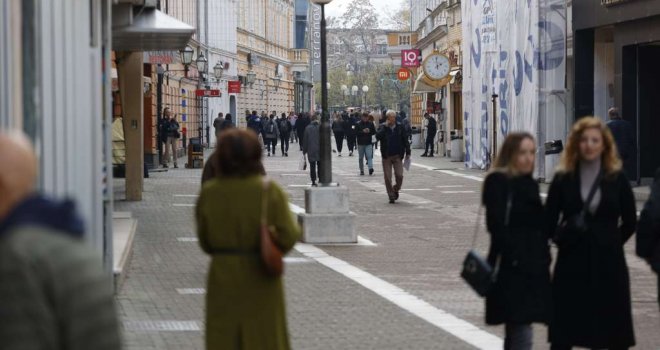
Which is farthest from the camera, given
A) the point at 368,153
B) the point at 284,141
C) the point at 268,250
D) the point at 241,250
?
the point at 284,141

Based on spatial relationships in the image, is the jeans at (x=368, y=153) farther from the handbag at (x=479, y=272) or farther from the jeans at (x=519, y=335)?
the handbag at (x=479, y=272)

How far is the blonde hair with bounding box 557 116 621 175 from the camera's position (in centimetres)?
815

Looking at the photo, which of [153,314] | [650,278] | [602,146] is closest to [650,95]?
[650,278]

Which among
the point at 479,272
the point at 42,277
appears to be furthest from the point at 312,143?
the point at 42,277

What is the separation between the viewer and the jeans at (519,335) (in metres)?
8.02

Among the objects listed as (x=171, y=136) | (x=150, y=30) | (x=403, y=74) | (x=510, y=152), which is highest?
(x=403, y=74)

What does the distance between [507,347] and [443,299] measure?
4791 millimetres

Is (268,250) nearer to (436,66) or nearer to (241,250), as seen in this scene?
(241,250)

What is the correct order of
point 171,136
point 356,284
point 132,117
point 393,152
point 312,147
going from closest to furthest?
point 356,284 → point 132,117 → point 393,152 → point 312,147 → point 171,136

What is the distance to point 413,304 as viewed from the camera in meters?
12.6

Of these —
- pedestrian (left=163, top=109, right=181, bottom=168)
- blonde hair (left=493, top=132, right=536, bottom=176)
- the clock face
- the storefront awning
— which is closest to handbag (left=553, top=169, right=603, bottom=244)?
blonde hair (left=493, top=132, right=536, bottom=176)

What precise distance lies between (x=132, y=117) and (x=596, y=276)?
19.4 metres

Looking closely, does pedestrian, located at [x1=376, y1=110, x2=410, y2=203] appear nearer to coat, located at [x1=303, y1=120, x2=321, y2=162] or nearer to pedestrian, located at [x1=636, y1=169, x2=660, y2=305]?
coat, located at [x1=303, y1=120, x2=321, y2=162]

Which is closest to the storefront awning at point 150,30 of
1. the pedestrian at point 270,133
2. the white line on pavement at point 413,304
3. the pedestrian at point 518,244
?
the white line on pavement at point 413,304
